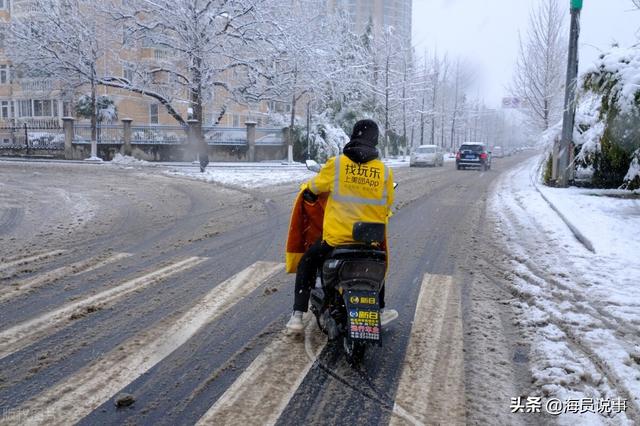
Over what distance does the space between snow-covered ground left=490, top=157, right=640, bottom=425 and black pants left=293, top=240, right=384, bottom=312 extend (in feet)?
4.90

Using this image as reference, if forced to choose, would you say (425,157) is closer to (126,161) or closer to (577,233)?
(126,161)

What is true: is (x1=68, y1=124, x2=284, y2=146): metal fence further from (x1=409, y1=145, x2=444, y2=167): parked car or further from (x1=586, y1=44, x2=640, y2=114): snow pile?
(x1=586, y1=44, x2=640, y2=114): snow pile

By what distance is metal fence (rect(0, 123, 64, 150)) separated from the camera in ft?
105

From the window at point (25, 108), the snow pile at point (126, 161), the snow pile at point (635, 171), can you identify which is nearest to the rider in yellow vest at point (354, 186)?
the snow pile at point (635, 171)

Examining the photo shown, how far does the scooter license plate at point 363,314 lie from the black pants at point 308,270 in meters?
0.50

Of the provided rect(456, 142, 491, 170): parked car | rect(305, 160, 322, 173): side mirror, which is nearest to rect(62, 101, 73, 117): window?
rect(456, 142, 491, 170): parked car

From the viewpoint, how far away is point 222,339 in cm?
→ 434

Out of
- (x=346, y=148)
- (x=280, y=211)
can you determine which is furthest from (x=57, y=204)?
(x=346, y=148)

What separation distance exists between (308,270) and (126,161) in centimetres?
2717

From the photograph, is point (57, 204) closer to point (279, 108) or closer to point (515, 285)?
point (515, 285)

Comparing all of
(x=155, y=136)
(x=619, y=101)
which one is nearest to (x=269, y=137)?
(x=155, y=136)

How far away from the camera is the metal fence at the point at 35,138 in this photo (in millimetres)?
32125

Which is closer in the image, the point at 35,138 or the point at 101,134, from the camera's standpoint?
the point at 101,134

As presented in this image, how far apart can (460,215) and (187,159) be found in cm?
2234
